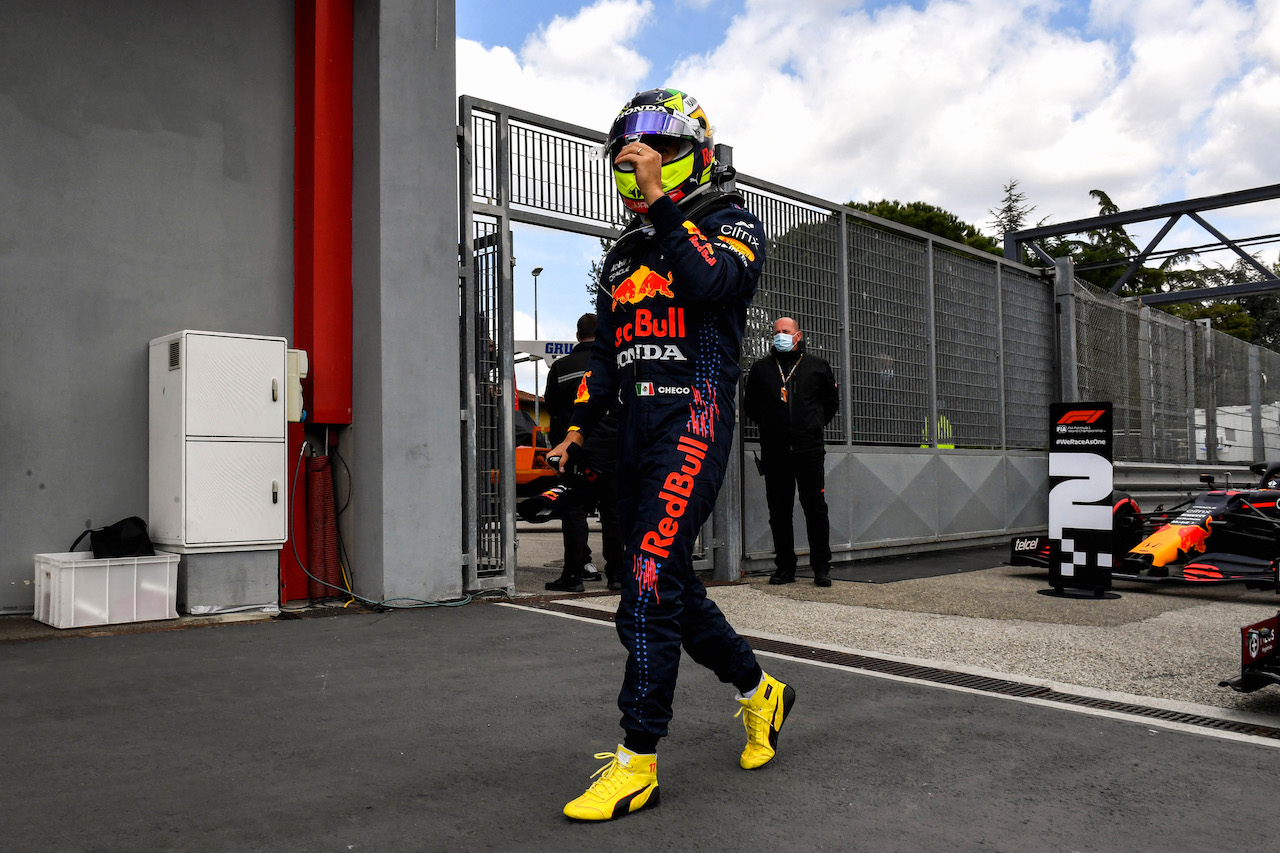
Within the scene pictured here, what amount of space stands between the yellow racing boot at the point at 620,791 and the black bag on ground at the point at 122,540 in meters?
4.01

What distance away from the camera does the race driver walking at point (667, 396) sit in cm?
267

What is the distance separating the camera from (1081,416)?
7.25 meters

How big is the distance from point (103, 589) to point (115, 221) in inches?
88.3

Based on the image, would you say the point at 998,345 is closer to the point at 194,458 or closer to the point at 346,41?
the point at 346,41

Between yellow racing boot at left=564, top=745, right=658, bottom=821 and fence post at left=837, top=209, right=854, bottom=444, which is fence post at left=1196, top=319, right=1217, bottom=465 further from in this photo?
yellow racing boot at left=564, top=745, right=658, bottom=821

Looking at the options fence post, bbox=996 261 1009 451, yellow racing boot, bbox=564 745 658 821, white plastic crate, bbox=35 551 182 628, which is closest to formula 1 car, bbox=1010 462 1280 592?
fence post, bbox=996 261 1009 451

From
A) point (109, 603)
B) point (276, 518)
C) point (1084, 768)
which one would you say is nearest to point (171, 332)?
point (276, 518)

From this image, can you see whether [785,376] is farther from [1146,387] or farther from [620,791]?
[1146,387]

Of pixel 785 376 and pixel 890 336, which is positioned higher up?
pixel 890 336

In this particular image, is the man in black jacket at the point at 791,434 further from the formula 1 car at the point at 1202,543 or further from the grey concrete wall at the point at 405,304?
the grey concrete wall at the point at 405,304

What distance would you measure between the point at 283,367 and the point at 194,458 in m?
0.75

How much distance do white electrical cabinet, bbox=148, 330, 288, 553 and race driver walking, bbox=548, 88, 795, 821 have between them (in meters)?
3.49

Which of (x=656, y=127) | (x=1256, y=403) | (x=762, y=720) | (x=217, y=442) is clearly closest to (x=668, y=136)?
(x=656, y=127)

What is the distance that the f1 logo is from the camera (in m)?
7.19
